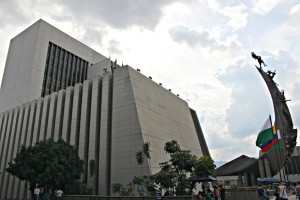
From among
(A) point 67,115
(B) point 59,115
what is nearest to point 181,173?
(A) point 67,115

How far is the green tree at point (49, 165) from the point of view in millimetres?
29391

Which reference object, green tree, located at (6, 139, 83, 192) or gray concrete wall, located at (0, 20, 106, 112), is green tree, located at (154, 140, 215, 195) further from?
gray concrete wall, located at (0, 20, 106, 112)

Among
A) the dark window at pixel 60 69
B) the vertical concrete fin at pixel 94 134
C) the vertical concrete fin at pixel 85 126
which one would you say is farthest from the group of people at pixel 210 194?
the dark window at pixel 60 69

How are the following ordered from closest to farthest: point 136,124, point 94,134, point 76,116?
point 136,124
point 94,134
point 76,116

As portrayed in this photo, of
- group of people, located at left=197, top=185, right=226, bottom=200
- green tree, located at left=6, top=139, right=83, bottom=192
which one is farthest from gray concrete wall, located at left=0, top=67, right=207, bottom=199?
group of people, located at left=197, top=185, right=226, bottom=200

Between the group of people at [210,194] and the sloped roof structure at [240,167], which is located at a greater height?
the sloped roof structure at [240,167]

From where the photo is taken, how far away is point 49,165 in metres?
29.7

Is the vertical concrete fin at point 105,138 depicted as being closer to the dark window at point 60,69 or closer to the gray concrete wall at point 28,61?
the gray concrete wall at point 28,61

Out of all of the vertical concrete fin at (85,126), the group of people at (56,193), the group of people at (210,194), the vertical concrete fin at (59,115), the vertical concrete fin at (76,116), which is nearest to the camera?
the group of people at (210,194)

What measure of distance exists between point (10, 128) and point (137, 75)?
1366 inches

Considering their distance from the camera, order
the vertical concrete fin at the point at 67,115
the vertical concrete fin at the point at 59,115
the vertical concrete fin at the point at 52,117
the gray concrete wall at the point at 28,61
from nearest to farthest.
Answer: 1. the vertical concrete fin at the point at 67,115
2. the vertical concrete fin at the point at 59,115
3. the vertical concrete fin at the point at 52,117
4. the gray concrete wall at the point at 28,61

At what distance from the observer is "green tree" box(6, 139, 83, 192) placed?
96.4 ft

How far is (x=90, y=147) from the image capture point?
121 feet

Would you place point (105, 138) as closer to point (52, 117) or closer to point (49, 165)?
point (49, 165)
